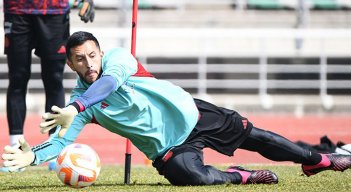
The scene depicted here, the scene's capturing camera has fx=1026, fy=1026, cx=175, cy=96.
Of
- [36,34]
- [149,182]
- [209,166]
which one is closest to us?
[209,166]

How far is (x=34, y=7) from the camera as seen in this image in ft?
32.5

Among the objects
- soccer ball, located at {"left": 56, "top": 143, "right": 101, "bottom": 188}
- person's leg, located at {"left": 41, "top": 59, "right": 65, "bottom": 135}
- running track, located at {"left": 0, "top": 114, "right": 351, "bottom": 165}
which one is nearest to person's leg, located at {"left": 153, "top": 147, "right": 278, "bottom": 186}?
soccer ball, located at {"left": 56, "top": 143, "right": 101, "bottom": 188}

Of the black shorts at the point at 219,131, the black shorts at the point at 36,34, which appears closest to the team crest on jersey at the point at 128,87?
the black shorts at the point at 219,131

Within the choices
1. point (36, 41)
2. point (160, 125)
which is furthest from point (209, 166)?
point (36, 41)

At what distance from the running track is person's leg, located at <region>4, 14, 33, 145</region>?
2.38 meters

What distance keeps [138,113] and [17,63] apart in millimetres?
2569

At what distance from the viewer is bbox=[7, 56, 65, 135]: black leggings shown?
9.99 metres

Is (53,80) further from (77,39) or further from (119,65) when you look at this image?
(119,65)

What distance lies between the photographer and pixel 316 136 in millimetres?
16578

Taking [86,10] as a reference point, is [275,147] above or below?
below

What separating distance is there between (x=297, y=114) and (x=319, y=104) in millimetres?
662

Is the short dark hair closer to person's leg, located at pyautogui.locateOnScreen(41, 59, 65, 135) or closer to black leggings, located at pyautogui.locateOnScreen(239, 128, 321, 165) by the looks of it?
black leggings, located at pyautogui.locateOnScreen(239, 128, 321, 165)

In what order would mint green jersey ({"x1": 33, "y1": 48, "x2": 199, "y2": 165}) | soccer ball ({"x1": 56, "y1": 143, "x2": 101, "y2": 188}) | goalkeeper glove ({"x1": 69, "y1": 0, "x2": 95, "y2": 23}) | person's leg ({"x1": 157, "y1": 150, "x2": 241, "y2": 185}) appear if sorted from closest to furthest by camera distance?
soccer ball ({"x1": 56, "y1": 143, "x2": 101, "y2": 188}) < mint green jersey ({"x1": 33, "y1": 48, "x2": 199, "y2": 165}) < person's leg ({"x1": 157, "y1": 150, "x2": 241, "y2": 185}) < goalkeeper glove ({"x1": 69, "y1": 0, "x2": 95, "y2": 23})

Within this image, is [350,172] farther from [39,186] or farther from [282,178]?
[39,186]
